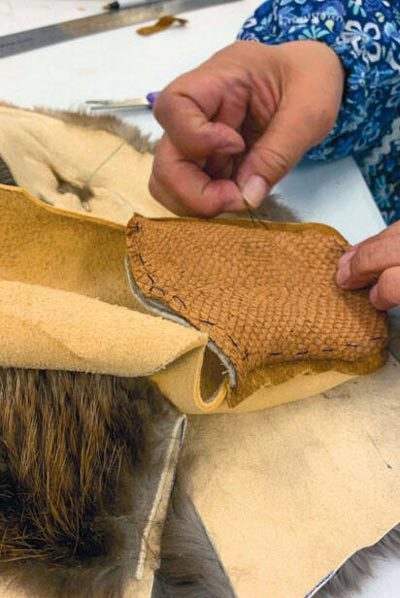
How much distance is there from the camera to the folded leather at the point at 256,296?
0.48 m

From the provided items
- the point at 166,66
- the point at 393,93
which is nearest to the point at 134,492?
the point at 393,93

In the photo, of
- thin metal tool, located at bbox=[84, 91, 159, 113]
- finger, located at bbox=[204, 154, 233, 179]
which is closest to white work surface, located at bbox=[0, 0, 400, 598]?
thin metal tool, located at bbox=[84, 91, 159, 113]

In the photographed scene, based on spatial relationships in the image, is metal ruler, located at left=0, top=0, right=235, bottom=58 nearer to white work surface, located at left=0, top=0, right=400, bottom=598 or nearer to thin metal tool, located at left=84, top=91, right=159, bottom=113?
white work surface, located at left=0, top=0, right=400, bottom=598

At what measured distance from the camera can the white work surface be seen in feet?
2.49

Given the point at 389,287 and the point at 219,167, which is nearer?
the point at 389,287

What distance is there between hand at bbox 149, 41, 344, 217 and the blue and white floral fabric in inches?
1.4

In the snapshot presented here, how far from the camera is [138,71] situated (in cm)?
101

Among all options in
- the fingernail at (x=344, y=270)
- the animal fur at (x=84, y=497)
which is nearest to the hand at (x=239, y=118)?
the fingernail at (x=344, y=270)

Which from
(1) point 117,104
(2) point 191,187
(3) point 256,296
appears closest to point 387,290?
(3) point 256,296

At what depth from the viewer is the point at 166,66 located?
3.36ft

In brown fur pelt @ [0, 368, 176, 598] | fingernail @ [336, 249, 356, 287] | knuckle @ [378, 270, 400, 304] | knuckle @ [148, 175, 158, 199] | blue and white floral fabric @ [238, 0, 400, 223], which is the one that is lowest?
brown fur pelt @ [0, 368, 176, 598]

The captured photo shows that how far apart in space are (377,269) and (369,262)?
10 millimetres

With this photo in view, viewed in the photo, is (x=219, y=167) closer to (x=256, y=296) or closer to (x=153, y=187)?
(x=153, y=187)

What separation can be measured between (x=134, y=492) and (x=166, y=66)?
820 mm
